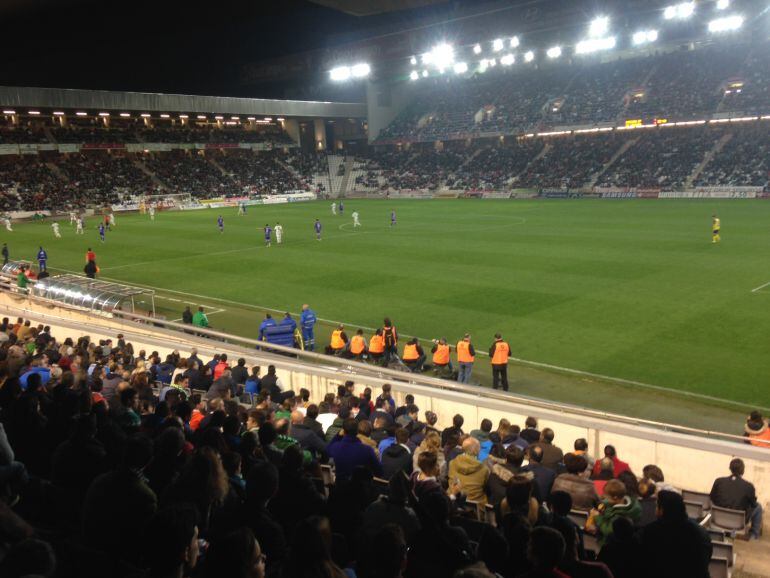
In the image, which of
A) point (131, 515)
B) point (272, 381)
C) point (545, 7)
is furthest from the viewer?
point (545, 7)

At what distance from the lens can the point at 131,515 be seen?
4.16 meters

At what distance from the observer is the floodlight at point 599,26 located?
40.1 m

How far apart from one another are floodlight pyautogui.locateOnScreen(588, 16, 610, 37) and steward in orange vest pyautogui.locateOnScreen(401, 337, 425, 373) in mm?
31755

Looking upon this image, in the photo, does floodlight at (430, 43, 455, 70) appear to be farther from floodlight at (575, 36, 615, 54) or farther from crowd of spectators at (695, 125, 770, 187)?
crowd of spectators at (695, 125, 770, 187)

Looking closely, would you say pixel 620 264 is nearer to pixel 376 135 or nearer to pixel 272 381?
pixel 272 381

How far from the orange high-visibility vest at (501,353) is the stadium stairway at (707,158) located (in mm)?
52086

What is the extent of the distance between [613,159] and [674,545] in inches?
2805

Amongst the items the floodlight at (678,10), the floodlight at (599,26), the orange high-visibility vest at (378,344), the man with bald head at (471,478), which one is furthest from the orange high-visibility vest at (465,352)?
the floodlight at (678,10)

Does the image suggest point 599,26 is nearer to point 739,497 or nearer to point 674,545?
point 739,497

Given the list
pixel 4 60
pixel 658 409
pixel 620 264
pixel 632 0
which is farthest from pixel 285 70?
pixel 658 409

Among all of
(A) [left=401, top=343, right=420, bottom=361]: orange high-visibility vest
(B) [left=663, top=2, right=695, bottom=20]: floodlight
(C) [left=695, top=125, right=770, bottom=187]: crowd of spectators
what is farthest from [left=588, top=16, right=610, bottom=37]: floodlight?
(A) [left=401, top=343, right=420, bottom=361]: orange high-visibility vest

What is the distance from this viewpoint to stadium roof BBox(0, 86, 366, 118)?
6162cm

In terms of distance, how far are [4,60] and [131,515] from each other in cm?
7006

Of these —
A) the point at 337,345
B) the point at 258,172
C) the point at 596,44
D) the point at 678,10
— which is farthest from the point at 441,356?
the point at 258,172
